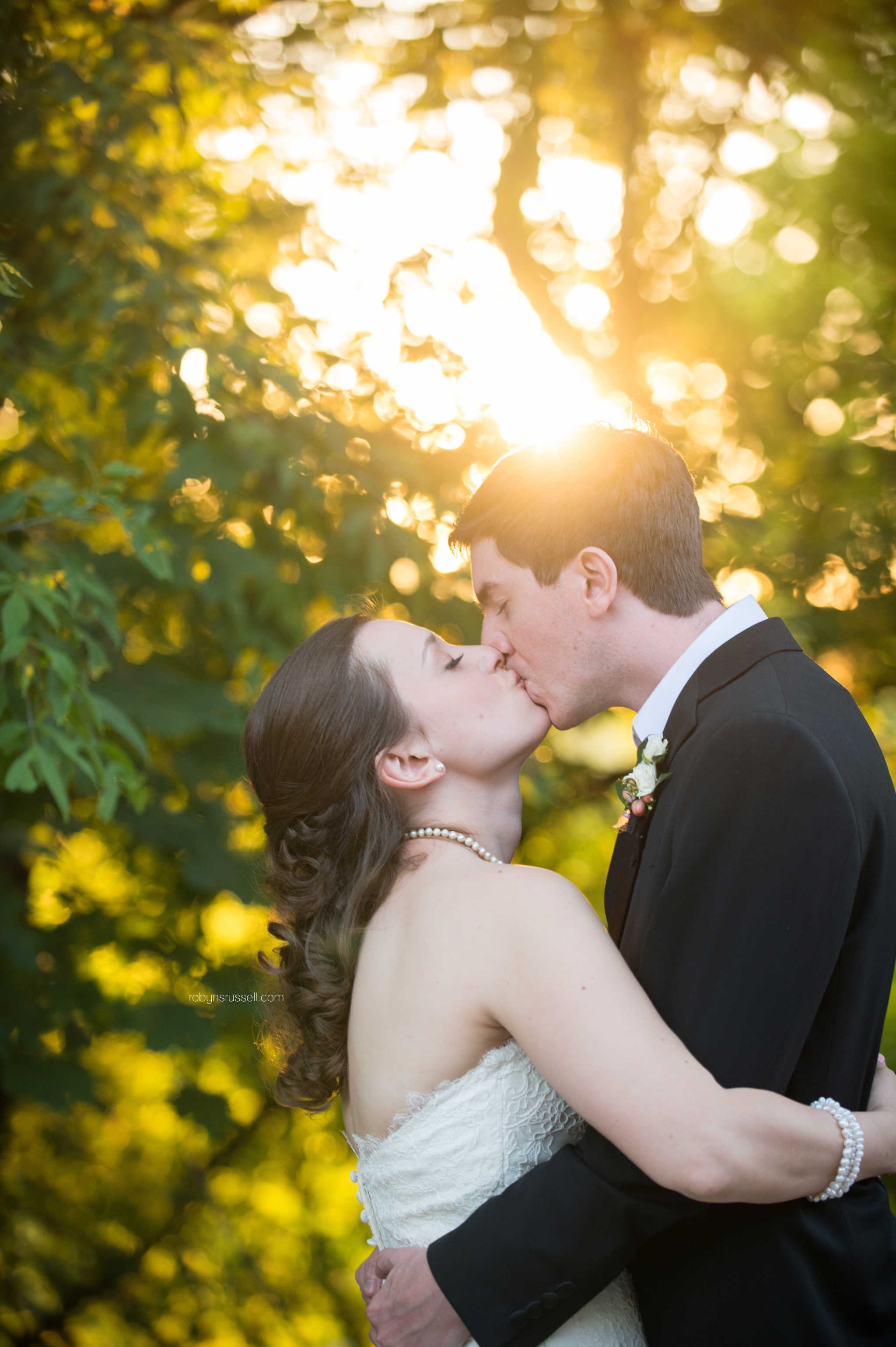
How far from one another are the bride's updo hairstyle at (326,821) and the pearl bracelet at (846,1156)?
1012 millimetres

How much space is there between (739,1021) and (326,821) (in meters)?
1.07

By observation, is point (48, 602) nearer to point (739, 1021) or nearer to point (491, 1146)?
point (491, 1146)

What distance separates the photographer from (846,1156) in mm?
1676

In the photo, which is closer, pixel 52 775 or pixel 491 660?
pixel 52 775

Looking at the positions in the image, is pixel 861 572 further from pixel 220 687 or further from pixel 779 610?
pixel 220 687

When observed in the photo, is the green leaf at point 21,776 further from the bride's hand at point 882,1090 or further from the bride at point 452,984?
the bride's hand at point 882,1090

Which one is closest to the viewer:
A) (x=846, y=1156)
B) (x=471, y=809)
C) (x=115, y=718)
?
(x=846, y=1156)

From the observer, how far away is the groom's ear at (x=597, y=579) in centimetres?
239

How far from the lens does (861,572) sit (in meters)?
5.59

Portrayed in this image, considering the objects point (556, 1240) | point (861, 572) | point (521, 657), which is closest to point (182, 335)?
point (521, 657)

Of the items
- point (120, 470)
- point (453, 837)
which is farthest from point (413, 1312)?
point (120, 470)

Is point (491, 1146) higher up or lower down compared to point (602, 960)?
lower down

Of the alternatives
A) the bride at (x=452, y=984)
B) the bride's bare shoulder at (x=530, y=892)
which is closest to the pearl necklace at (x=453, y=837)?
the bride at (x=452, y=984)

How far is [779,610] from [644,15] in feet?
14.0
